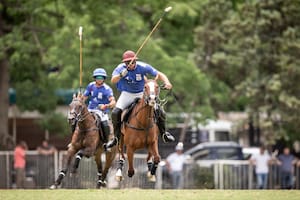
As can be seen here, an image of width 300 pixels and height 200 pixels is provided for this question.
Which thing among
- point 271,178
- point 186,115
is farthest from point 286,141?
point 271,178

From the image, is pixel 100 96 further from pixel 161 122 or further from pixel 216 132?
pixel 216 132

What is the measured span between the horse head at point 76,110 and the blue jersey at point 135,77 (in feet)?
5.52

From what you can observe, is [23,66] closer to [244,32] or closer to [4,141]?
[4,141]

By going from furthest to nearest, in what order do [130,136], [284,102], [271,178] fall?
[284,102] → [271,178] → [130,136]

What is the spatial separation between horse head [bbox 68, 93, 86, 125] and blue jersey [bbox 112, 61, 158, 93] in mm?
1683

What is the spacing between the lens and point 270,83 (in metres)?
38.8

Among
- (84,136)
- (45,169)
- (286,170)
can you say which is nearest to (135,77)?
(84,136)

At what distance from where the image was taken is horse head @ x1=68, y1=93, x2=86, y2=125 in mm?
22766

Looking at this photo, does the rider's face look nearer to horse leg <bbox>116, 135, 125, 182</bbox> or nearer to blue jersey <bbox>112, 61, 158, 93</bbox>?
blue jersey <bbox>112, 61, 158, 93</bbox>

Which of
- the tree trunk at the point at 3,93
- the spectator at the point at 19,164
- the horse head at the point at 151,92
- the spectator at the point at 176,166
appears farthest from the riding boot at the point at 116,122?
the tree trunk at the point at 3,93

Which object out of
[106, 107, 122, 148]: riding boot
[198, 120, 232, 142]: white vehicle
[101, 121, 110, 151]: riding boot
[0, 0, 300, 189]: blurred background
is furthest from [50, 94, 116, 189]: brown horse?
[198, 120, 232, 142]: white vehicle

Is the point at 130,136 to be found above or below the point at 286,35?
below

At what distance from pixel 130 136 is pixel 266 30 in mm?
19149

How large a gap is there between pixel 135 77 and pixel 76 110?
7.94 ft
